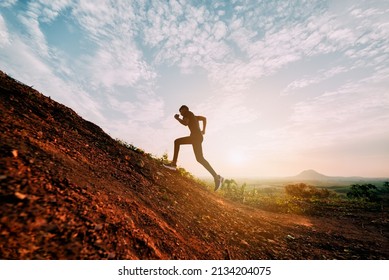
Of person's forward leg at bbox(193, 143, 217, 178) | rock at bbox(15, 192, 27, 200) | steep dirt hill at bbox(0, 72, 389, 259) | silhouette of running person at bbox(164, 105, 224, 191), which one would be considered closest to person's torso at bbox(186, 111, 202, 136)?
silhouette of running person at bbox(164, 105, 224, 191)

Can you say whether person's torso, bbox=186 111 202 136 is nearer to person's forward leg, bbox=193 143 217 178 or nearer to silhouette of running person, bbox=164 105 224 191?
silhouette of running person, bbox=164 105 224 191

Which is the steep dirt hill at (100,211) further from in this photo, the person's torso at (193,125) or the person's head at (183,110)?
the person's head at (183,110)

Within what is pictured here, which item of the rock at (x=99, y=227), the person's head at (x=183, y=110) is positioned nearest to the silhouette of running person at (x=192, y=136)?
the person's head at (x=183, y=110)

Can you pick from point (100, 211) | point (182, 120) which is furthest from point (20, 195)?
point (182, 120)

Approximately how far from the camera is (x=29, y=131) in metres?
3.61

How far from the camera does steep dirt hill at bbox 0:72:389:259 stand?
2.16 metres

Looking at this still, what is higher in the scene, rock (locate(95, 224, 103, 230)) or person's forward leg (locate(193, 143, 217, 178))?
person's forward leg (locate(193, 143, 217, 178))

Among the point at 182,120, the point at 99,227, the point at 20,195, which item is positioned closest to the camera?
the point at 20,195

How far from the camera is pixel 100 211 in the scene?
108 inches

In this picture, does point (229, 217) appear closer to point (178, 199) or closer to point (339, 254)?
point (178, 199)

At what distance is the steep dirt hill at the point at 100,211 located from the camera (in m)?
2.16

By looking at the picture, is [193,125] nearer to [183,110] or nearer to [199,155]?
[183,110]

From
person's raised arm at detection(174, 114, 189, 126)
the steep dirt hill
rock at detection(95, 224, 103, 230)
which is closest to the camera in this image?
the steep dirt hill
